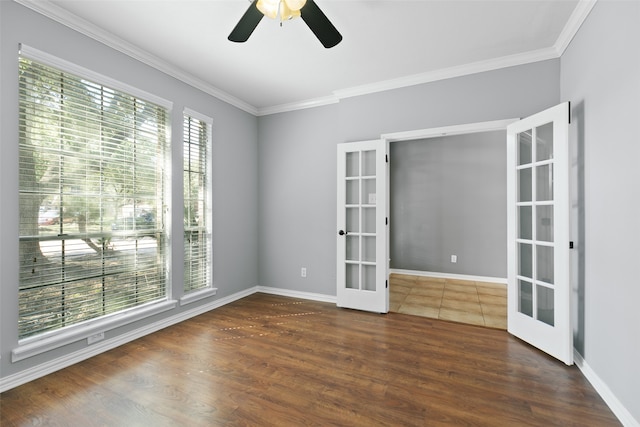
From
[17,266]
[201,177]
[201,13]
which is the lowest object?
[17,266]

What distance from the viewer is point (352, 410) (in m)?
1.77

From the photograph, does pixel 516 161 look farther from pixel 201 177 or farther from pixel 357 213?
pixel 201 177

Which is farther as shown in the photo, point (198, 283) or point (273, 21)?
point (198, 283)

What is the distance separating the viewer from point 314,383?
6.74 ft

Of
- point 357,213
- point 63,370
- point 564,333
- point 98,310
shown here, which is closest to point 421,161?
point 357,213

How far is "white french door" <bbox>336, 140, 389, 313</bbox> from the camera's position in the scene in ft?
11.2

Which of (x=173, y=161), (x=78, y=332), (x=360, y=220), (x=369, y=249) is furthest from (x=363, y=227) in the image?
(x=78, y=332)

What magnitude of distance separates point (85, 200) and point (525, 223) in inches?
153

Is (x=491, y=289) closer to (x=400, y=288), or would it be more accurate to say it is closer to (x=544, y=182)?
(x=400, y=288)

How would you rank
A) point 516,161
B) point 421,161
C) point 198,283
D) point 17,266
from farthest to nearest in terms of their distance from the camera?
1. point 421,161
2. point 198,283
3. point 516,161
4. point 17,266

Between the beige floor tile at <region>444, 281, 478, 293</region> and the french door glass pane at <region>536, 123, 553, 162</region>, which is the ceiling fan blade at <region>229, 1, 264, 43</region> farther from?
the beige floor tile at <region>444, 281, 478, 293</region>

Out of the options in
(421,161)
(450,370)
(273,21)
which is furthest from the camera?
(421,161)

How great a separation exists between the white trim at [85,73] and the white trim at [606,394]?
4.26 m

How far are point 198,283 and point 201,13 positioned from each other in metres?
2.75
